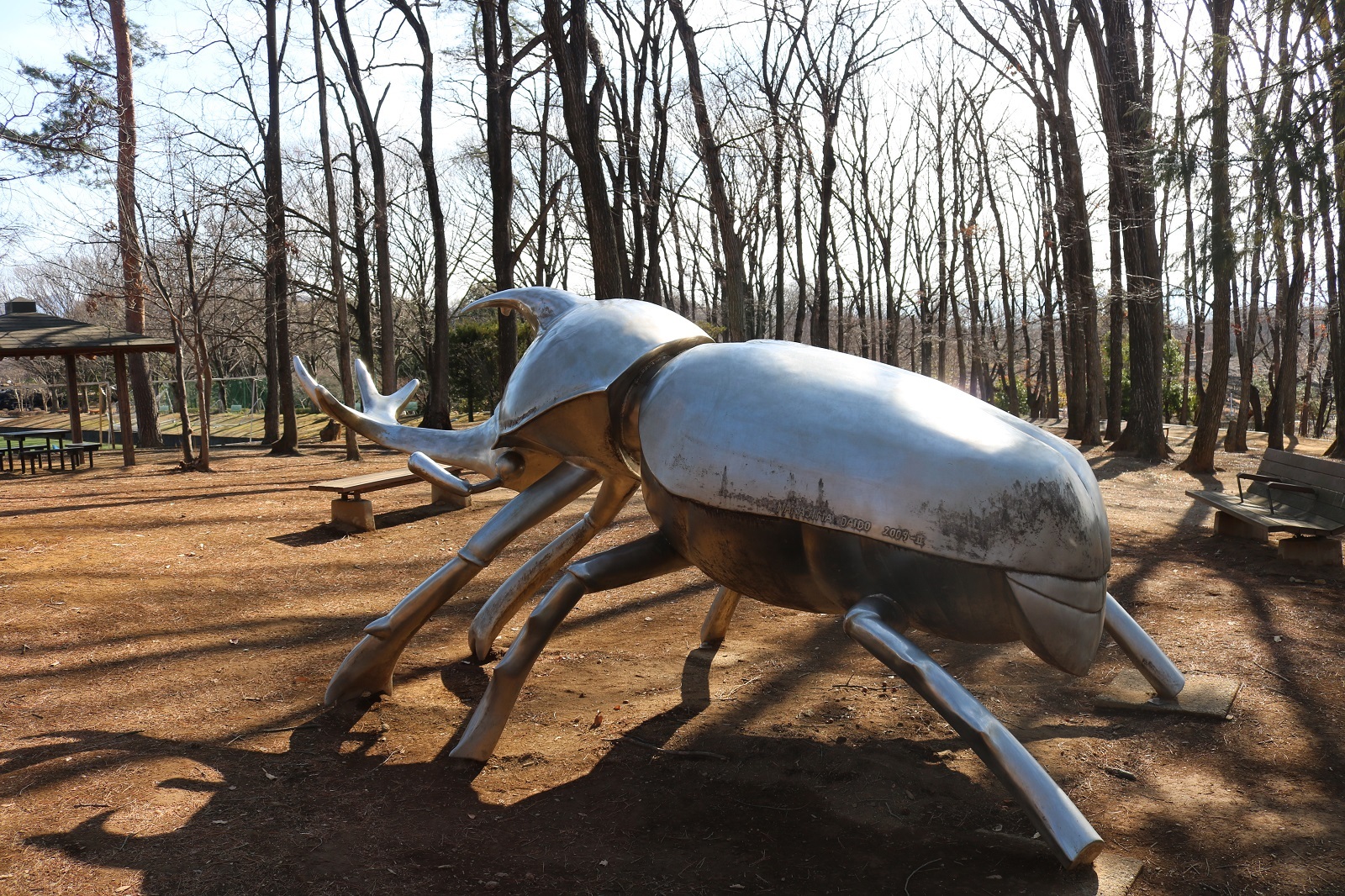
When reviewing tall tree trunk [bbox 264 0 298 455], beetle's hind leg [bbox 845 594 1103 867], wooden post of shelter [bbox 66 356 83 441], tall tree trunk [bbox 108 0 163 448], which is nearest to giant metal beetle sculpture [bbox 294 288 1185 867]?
beetle's hind leg [bbox 845 594 1103 867]

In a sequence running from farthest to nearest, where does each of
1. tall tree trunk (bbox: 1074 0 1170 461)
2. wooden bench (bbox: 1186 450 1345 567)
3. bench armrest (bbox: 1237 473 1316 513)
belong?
tall tree trunk (bbox: 1074 0 1170 461) < bench armrest (bbox: 1237 473 1316 513) < wooden bench (bbox: 1186 450 1345 567)

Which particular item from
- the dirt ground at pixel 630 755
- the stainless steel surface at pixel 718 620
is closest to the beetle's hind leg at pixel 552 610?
the dirt ground at pixel 630 755

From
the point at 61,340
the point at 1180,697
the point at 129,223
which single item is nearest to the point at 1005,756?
the point at 1180,697

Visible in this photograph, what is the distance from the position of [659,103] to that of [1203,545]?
49.8 feet

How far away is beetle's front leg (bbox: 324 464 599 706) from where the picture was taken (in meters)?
3.78

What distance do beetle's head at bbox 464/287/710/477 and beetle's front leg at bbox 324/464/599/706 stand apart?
0.53ft

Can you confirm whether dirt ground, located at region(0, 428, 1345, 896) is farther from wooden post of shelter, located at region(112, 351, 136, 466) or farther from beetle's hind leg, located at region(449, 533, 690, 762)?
wooden post of shelter, located at region(112, 351, 136, 466)

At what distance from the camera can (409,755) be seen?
3885mm

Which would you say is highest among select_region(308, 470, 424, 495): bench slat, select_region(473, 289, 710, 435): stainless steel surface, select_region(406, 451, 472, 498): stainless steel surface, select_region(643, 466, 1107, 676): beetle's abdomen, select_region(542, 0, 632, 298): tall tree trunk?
select_region(542, 0, 632, 298): tall tree trunk

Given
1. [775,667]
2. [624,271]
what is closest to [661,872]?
[775,667]

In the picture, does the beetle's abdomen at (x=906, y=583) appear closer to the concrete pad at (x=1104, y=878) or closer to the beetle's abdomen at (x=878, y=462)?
the beetle's abdomen at (x=878, y=462)

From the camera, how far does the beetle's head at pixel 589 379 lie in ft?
11.2

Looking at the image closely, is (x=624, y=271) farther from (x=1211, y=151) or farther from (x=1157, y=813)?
(x=1157, y=813)

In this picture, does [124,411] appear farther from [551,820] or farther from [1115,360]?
[1115,360]
